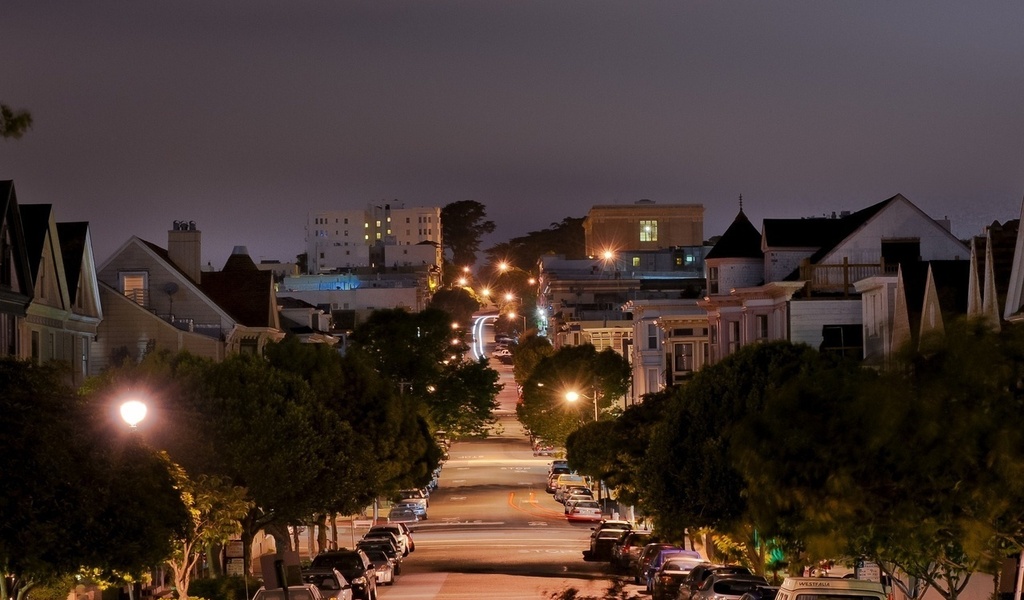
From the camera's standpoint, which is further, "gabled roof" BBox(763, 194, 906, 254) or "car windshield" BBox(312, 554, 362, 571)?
"gabled roof" BBox(763, 194, 906, 254)

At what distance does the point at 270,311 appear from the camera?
87.3 meters

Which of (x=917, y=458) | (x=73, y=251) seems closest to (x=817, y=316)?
→ (x=73, y=251)

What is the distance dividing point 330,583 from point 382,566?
13.5 m

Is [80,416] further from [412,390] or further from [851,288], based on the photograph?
[412,390]

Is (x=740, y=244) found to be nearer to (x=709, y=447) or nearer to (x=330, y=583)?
(x=709, y=447)

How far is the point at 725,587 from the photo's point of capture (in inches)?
1533

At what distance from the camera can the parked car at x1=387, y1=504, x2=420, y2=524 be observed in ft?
300

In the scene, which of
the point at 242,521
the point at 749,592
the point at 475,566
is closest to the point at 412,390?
the point at 475,566

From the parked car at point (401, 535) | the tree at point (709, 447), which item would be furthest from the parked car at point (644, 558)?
the parked car at point (401, 535)

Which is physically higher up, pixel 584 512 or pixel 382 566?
pixel 382 566

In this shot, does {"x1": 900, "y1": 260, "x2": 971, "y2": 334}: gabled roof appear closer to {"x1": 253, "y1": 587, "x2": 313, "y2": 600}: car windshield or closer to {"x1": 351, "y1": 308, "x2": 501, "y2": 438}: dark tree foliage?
{"x1": 253, "y1": 587, "x2": 313, "y2": 600}: car windshield

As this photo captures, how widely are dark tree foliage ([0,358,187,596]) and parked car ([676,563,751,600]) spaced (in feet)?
54.8

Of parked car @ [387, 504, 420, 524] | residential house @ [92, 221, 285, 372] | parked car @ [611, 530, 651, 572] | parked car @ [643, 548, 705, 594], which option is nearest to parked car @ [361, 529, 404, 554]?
parked car @ [611, 530, 651, 572]

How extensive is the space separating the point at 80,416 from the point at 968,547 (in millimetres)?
14418
